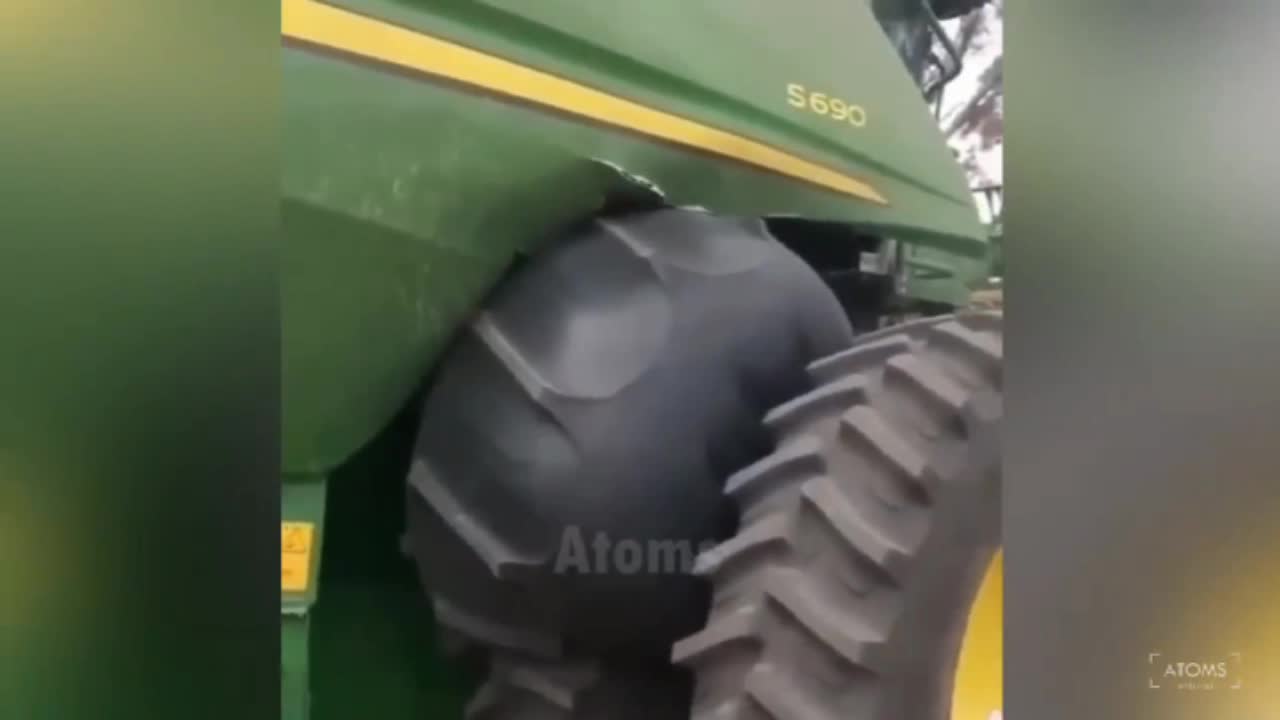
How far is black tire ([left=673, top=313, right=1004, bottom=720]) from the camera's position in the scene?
2.41ft

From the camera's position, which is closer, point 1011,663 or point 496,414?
point 496,414

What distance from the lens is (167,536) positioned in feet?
2.38

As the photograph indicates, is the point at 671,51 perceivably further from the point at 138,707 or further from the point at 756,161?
the point at 138,707

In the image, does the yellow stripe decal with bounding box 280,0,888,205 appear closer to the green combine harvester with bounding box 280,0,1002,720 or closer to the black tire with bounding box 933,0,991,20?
the green combine harvester with bounding box 280,0,1002,720

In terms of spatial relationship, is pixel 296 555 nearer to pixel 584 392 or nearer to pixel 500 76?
pixel 584 392

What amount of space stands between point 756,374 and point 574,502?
0.13 m

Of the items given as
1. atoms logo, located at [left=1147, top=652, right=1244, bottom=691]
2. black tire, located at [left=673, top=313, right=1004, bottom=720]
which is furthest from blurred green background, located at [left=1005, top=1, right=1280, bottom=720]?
black tire, located at [left=673, top=313, right=1004, bottom=720]

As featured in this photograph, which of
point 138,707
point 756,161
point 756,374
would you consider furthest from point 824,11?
point 138,707

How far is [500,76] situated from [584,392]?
181 millimetres

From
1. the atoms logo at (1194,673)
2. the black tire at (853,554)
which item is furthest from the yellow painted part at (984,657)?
the atoms logo at (1194,673)

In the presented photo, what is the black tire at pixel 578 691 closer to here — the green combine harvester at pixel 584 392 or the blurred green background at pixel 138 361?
the green combine harvester at pixel 584 392

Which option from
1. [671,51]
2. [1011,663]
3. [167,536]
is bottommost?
[1011,663]

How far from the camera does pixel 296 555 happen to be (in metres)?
0.71

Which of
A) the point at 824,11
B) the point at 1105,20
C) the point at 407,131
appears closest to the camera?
the point at 407,131
